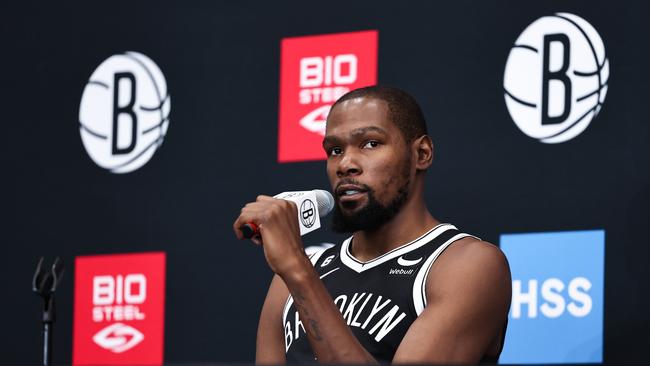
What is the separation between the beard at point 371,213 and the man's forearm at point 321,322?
10.8 inches

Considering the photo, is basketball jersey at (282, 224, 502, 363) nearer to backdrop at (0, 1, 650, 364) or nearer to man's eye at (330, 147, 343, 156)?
man's eye at (330, 147, 343, 156)

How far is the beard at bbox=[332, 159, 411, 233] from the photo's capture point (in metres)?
2.46

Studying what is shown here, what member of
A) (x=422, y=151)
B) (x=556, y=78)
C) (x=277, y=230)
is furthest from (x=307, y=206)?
(x=556, y=78)

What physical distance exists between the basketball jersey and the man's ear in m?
0.14

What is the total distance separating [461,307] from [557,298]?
2.42 feet

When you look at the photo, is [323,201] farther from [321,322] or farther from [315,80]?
[315,80]

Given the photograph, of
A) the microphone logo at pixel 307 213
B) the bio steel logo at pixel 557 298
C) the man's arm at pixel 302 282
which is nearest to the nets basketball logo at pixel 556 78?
the bio steel logo at pixel 557 298

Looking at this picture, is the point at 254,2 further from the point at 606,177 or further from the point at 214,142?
the point at 606,177

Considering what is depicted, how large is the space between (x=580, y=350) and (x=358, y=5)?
45.4 inches

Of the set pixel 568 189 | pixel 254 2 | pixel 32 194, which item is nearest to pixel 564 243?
pixel 568 189

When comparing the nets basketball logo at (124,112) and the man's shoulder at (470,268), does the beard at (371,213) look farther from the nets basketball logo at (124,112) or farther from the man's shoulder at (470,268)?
the nets basketball logo at (124,112)

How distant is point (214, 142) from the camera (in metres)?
3.51

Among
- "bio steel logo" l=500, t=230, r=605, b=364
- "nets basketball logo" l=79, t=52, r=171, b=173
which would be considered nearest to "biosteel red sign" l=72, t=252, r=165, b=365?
"nets basketball logo" l=79, t=52, r=171, b=173

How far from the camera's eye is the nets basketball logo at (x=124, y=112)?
11.8 feet
